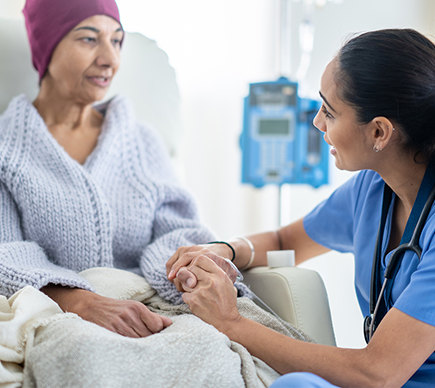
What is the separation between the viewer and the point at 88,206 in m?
1.21

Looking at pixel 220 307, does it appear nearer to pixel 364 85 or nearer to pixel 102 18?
pixel 364 85

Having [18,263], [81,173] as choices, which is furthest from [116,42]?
[18,263]

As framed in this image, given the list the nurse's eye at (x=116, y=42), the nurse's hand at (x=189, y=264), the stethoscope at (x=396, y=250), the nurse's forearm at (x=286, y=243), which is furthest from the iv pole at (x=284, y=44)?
the stethoscope at (x=396, y=250)

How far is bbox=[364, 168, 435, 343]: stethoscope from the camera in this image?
862 mm

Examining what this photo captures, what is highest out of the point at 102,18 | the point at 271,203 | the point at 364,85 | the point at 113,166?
the point at 102,18

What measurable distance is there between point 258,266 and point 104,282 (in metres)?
0.42

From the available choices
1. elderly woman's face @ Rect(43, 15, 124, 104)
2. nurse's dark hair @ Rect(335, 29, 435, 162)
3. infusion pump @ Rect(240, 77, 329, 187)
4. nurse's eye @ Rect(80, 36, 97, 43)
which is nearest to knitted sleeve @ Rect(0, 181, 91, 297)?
elderly woman's face @ Rect(43, 15, 124, 104)

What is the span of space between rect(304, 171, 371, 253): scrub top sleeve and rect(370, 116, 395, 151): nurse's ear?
0.23 metres

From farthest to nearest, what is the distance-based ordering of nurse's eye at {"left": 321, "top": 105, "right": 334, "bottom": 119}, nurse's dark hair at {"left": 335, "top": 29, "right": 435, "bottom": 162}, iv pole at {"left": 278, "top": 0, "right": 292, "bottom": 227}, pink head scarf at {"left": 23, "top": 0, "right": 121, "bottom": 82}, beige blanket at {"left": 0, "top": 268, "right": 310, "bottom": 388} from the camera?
iv pole at {"left": 278, "top": 0, "right": 292, "bottom": 227}, pink head scarf at {"left": 23, "top": 0, "right": 121, "bottom": 82}, nurse's eye at {"left": 321, "top": 105, "right": 334, "bottom": 119}, nurse's dark hair at {"left": 335, "top": 29, "right": 435, "bottom": 162}, beige blanket at {"left": 0, "top": 268, "right": 310, "bottom": 388}

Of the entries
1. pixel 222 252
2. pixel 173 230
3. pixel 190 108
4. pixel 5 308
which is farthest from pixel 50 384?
pixel 190 108

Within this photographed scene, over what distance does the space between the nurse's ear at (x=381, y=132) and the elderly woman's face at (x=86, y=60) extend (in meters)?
0.79

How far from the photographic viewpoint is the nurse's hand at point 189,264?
3.15ft

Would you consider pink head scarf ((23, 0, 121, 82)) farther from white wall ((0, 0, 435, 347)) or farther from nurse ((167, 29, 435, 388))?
white wall ((0, 0, 435, 347))

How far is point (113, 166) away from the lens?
133cm
